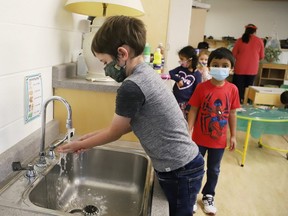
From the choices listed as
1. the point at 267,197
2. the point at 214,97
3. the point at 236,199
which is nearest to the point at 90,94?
the point at 214,97

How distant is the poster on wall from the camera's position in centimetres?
97

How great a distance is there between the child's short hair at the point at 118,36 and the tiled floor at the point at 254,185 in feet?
4.47

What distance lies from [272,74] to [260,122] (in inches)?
149

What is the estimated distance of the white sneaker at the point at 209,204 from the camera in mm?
1710

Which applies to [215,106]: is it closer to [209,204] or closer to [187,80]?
[187,80]

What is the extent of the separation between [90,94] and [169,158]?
21.9 inches

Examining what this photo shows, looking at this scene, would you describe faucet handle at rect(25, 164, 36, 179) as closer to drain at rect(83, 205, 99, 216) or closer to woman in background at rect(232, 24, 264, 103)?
Answer: drain at rect(83, 205, 99, 216)

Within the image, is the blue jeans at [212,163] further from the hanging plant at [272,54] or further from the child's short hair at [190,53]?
the hanging plant at [272,54]

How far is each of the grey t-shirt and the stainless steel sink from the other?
177mm

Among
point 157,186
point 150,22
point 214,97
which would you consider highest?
point 150,22

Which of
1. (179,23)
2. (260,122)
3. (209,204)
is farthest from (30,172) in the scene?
(179,23)

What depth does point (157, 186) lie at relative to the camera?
0.91 m

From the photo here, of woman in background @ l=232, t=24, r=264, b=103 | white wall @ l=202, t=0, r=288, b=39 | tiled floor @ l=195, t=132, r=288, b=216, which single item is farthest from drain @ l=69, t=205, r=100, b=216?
white wall @ l=202, t=0, r=288, b=39

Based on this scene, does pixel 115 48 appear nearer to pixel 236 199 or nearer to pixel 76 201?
pixel 76 201
